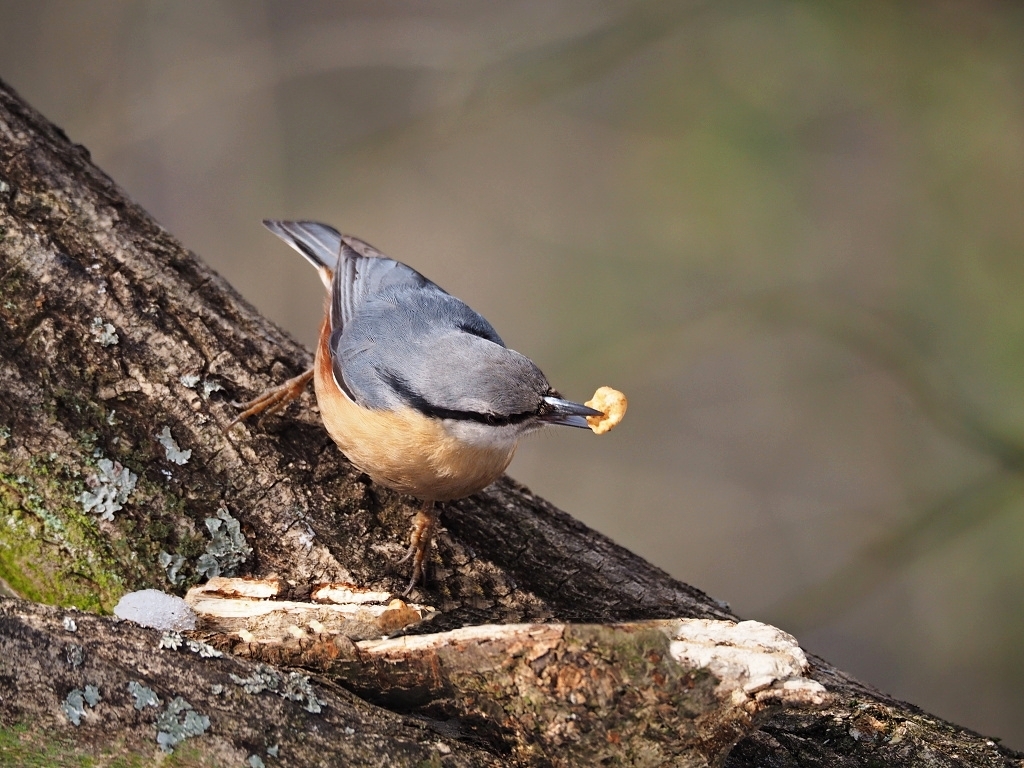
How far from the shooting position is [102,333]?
238 cm

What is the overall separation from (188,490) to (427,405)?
688mm

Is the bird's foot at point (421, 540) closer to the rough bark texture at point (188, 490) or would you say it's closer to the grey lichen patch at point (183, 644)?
the rough bark texture at point (188, 490)

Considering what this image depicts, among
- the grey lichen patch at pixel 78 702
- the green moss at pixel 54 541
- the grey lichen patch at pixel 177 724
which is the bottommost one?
the grey lichen patch at pixel 78 702

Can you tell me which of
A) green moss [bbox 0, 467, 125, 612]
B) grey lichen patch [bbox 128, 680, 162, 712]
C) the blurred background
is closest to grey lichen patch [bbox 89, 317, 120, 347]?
green moss [bbox 0, 467, 125, 612]

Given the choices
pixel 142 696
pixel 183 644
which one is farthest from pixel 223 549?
pixel 142 696

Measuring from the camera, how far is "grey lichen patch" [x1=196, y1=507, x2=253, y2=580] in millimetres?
2188

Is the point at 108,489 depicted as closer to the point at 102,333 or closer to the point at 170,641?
the point at 102,333

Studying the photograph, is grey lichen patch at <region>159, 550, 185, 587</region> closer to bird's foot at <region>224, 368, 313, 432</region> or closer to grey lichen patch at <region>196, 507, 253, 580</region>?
grey lichen patch at <region>196, 507, 253, 580</region>

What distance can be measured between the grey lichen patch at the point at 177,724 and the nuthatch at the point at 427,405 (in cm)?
68

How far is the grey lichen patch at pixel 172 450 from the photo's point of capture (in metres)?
2.31

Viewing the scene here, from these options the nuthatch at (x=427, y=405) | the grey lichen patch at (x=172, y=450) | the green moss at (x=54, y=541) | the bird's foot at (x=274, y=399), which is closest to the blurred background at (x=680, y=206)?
the nuthatch at (x=427, y=405)

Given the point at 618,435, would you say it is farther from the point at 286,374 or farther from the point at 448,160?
the point at 286,374

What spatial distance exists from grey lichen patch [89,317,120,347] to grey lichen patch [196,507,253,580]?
0.55m

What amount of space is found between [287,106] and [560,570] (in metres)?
4.50
